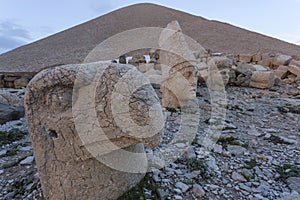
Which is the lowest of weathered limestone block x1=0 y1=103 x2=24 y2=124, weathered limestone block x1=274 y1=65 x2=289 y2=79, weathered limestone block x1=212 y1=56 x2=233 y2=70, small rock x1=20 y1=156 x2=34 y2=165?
small rock x1=20 y1=156 x2=34 y2=165

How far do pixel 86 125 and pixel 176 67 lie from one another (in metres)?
3.04

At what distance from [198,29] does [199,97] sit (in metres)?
21.9

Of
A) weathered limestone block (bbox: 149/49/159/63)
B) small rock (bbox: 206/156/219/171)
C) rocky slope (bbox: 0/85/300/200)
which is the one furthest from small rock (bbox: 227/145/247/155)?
weathered limestone block (bbox: 149/49/159/63)

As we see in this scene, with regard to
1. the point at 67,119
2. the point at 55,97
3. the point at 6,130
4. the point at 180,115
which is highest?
the point at 55,97

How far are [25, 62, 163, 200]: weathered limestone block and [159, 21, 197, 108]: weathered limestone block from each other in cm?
263

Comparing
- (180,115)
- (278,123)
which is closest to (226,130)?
(180,115)

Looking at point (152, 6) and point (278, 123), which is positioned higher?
point (152, 6)

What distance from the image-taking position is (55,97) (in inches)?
66.1

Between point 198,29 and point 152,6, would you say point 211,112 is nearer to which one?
point 198,29

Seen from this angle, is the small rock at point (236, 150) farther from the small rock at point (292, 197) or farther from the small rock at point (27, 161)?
the small rock at point (27, 161)

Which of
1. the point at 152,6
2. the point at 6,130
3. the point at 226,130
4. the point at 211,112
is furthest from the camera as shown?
the point at 152,6

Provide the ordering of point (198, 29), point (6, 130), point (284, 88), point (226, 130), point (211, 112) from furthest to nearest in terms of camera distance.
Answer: point (198, 29)
point (284, 88)
point (211, 112)
point (6, 130)
point (226, 130)

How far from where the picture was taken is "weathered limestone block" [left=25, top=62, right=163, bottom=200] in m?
1.50

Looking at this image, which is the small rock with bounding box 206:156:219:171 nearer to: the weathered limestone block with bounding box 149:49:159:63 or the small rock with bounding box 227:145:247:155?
the small rock with bounding box 227:145:247:155
